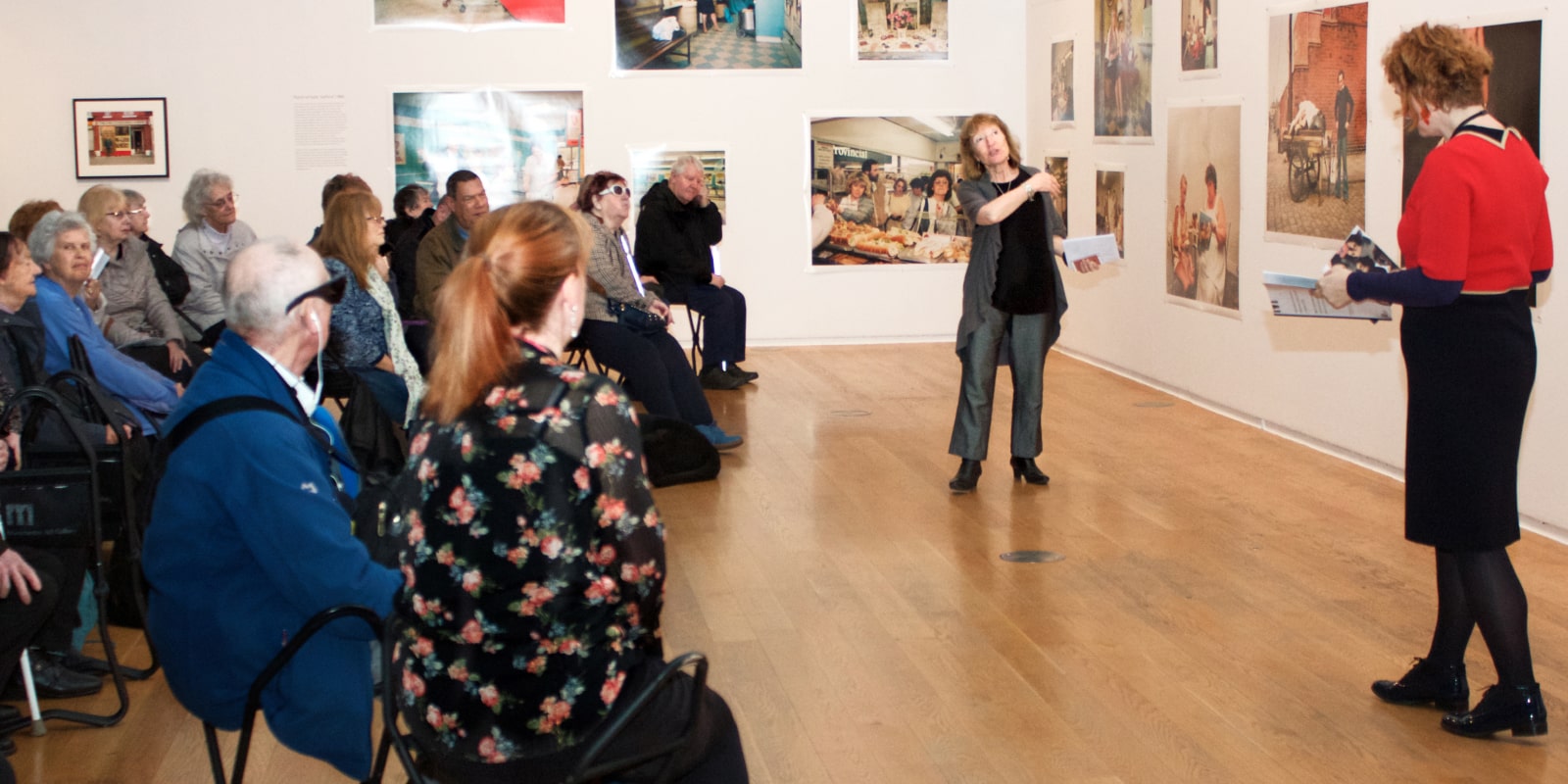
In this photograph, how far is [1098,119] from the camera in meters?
11.1

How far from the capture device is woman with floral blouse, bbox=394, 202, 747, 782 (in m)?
2.30

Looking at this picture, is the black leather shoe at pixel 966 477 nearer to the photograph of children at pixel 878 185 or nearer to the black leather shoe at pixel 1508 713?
the black leather shoe at pixel 1508 713

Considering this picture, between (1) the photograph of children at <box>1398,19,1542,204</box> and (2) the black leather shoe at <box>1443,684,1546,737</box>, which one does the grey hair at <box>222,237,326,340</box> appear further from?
(1) the photograph of children at <box>1398,19,1542,204</box>

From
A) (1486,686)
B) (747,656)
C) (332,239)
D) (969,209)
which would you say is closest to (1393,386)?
(969,209)

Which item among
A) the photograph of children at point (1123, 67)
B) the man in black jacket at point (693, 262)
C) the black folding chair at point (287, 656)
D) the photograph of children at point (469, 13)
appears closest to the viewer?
the black folding chair at point (287, 656)

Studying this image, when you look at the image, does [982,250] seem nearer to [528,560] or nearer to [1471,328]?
[1471,328]

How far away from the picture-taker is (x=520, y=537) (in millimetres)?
2299

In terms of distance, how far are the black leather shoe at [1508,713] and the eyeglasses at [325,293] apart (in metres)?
3.03

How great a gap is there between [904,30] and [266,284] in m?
10.4

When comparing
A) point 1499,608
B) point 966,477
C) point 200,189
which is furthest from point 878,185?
point 1499,608

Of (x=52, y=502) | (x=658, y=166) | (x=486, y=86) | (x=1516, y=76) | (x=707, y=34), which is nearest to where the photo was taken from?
(x=52, y=502)

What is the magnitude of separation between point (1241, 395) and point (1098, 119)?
9.86 ft

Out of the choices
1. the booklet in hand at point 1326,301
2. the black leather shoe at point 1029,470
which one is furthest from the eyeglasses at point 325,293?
the black leather shoe at point 1029,470

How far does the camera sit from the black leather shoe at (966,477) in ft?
23.5
